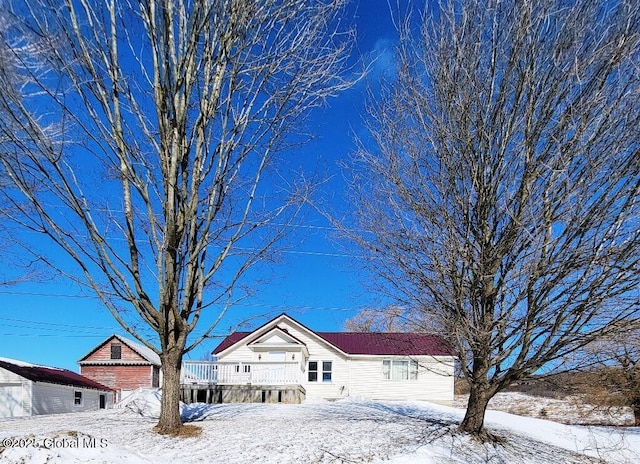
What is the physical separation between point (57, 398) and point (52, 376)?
1294 mm

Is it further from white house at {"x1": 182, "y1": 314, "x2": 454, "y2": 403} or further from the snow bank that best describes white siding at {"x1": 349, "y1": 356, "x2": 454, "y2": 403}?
the snow bank

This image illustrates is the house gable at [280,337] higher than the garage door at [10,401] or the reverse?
higher

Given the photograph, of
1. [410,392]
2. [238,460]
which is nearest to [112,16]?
[238,460]

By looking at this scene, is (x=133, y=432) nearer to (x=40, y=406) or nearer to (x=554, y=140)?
(x=554, y=140)

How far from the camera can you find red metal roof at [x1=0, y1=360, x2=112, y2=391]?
25.7 m

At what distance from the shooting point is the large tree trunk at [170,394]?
835cm

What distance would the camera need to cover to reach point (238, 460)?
6922 millimetres

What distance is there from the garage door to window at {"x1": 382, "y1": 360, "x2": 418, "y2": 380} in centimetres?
1795

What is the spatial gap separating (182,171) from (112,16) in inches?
108

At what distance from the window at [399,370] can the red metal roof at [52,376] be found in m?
17.6

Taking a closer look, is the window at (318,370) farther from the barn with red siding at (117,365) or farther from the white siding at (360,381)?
the barn with red siding at (117,365)

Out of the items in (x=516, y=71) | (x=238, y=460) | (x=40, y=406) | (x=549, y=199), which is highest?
(x=516, y=71)

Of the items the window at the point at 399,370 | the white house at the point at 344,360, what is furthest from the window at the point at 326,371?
the window at the point at 399,370

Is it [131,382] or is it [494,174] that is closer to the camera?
[494,174]
